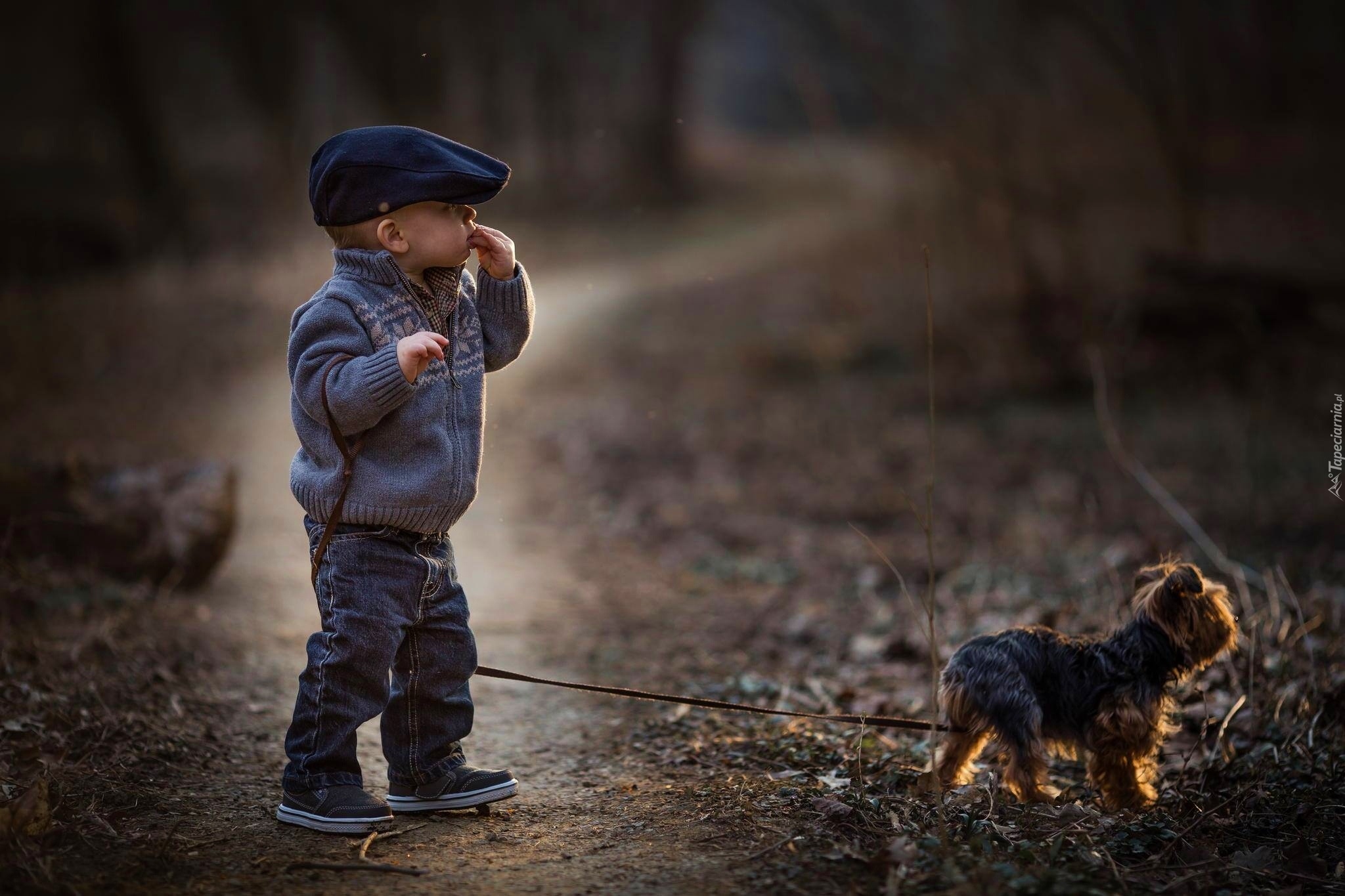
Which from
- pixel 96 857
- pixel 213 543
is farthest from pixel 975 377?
pixel 96 857

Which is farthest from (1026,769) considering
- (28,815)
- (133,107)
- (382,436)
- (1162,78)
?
(133,107)

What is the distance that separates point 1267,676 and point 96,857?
444 centimetres

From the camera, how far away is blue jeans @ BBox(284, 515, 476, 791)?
3.40 meters

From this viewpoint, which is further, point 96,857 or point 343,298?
point 343,298

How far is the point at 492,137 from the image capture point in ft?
102

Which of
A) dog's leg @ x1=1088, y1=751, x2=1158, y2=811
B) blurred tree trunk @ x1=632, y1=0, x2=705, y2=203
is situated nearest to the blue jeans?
dog's leg @ x1=1088, y1=751, x2=1158, y2=811

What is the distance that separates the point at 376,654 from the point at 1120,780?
2531 millimetres

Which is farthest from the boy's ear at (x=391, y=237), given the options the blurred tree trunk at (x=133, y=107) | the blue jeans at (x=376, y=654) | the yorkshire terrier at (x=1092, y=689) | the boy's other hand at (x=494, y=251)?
the blurred tree trunk at (x=133, y=107)

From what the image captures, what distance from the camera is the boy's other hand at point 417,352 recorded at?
3172 millimetres

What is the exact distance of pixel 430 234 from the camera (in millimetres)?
3410

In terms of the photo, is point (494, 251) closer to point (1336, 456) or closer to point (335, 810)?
point (335, 810)

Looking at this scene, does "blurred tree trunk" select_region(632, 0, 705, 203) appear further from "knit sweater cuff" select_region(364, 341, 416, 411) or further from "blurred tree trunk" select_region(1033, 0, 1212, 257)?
"knit sweater cuff" select_region(364, 341, 416, 411)

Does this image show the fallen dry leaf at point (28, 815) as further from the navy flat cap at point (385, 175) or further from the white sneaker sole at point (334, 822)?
the navy flat cap at point (385, 175)

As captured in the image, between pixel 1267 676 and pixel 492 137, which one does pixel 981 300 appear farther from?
pixel 492 137
